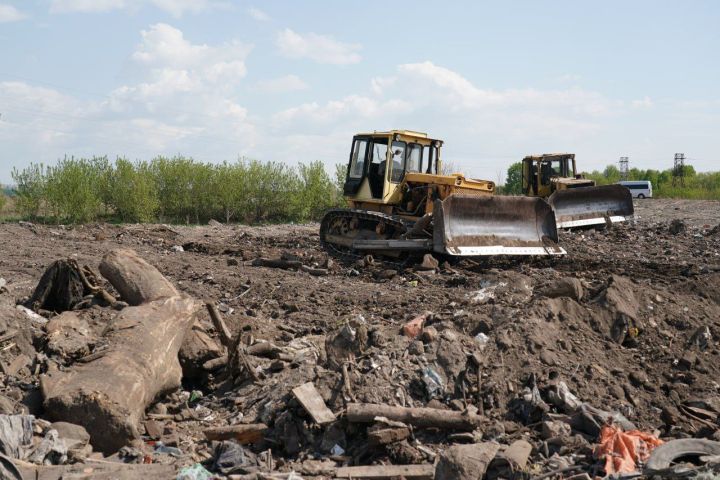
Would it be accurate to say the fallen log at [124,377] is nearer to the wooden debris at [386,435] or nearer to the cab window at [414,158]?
the wooden debris at [386,435]

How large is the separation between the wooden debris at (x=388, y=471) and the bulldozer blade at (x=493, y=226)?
22.7 ft

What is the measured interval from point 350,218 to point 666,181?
45321 millimetres

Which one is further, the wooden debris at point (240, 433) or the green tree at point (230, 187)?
the green tree at point (230, 187)

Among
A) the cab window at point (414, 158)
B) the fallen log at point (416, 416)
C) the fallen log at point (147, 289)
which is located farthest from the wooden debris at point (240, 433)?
the cab window at point (414, 158)

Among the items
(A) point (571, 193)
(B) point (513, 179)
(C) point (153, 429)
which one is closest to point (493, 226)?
(A) point (571, 193)

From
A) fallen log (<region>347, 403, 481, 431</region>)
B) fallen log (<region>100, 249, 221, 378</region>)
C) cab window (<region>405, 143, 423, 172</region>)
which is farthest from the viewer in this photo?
cab window (<region>405, 143, 423, 172</region>)

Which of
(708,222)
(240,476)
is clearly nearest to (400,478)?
(240,476)

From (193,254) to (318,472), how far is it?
10096 millimetres

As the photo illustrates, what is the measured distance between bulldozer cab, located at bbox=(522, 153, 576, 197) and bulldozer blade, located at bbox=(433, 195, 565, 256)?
7.93 m

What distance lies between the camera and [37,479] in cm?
420

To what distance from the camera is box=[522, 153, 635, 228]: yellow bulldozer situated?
17438 mm

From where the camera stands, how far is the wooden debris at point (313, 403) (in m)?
4.94

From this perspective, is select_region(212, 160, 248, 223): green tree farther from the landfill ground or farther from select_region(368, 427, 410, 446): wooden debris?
select_region(368, 427, 410, 446): wooden debris

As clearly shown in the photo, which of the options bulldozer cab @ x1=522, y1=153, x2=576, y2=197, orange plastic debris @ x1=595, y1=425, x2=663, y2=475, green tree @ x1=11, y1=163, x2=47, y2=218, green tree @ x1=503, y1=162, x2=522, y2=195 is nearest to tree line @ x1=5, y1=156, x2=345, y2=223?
green tree @ x1=11, y1=163, x2=47, y2=218
